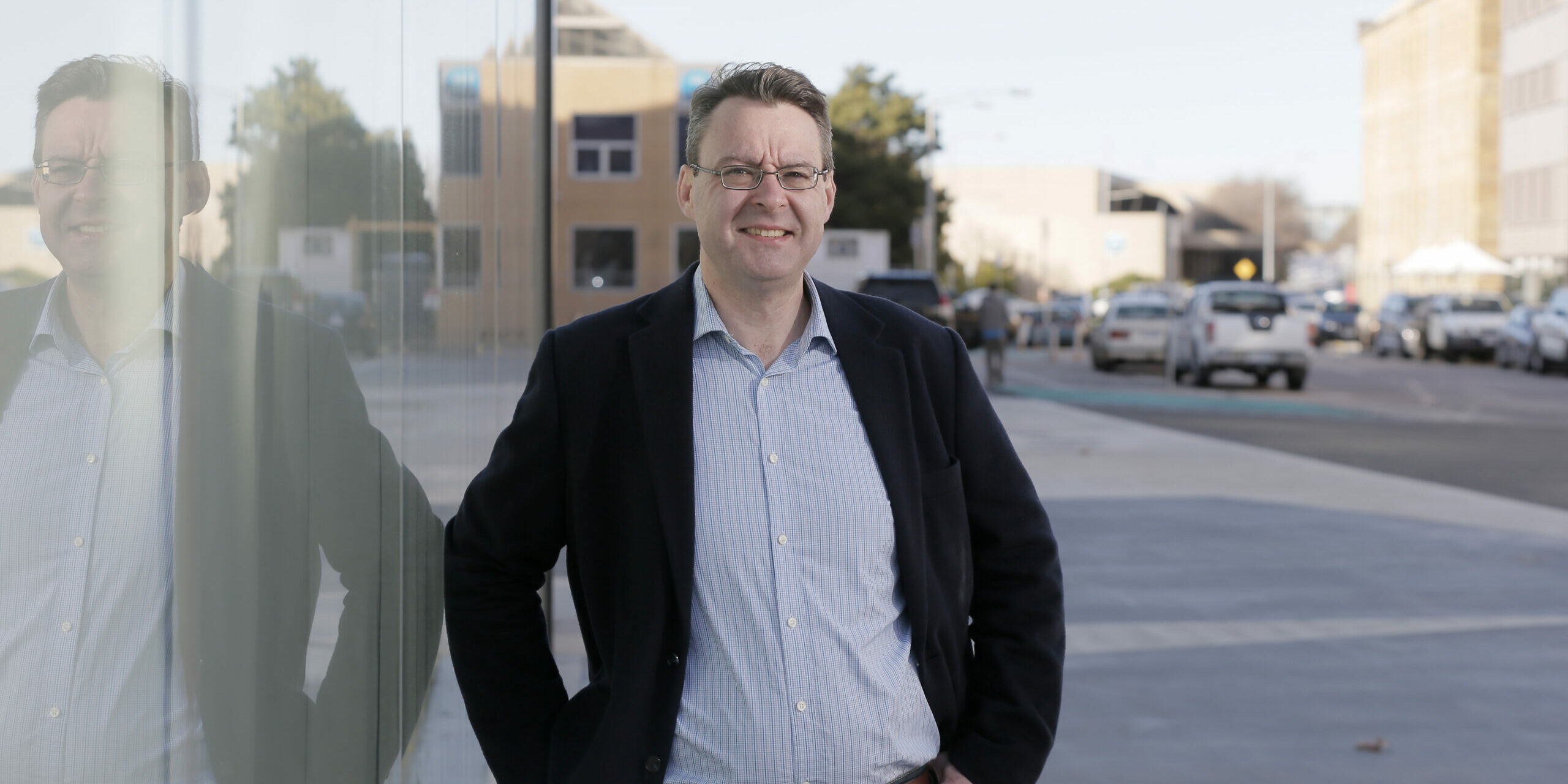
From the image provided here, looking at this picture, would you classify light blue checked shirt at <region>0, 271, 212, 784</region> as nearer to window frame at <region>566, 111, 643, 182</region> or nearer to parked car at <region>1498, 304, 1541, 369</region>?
parked car at <region>1498, 304, 1541, 369</region>

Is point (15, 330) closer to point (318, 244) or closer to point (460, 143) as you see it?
point (318, 244)

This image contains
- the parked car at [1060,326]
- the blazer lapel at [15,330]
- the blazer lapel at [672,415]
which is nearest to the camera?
the blazer lapel at [15,330]

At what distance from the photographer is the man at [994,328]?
27.4 metres

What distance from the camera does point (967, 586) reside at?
2453 mm

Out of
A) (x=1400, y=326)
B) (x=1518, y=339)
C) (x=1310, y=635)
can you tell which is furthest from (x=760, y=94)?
(x=1400, y=326)

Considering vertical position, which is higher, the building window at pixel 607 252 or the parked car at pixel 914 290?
the building window at pixel 607 252

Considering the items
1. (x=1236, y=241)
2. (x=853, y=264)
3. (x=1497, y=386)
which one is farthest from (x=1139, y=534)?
(x=1236, y=241)

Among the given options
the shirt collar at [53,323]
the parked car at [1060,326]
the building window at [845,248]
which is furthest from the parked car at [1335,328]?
the shirt collar at [53,323]

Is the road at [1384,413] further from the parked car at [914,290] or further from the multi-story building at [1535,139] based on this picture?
the multi-story building at [1535,139]

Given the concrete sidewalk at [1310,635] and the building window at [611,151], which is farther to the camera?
the building window at [611,151]

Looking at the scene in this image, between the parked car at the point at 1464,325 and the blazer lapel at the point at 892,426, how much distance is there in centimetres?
3923

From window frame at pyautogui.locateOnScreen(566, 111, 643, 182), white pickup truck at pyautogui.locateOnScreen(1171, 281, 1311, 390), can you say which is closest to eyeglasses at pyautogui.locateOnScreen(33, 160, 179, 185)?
white pickup truck at pyautogui.locateOnScreen(1171, 281, 1311, 390)

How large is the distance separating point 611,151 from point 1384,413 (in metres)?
23.4

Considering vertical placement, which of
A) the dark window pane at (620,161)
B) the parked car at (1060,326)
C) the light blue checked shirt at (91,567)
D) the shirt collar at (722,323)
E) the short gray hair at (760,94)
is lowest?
the parked car at (1060,326)
